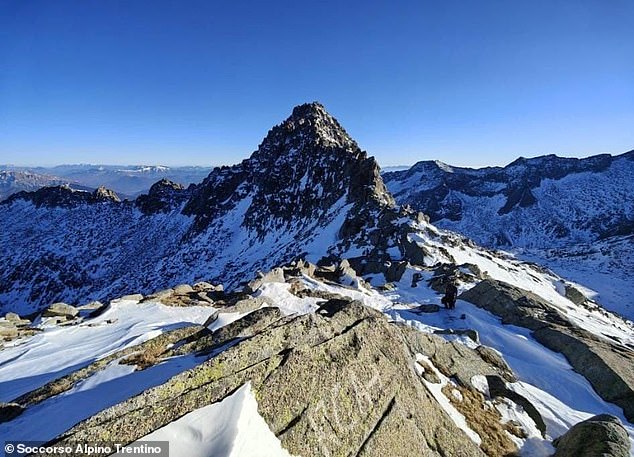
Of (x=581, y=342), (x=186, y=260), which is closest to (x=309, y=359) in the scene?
(x=581, y=342)

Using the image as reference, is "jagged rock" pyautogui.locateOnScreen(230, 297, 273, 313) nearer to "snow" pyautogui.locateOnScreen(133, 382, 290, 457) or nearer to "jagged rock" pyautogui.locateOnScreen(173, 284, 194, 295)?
"snow" pyautogui.locateOnScreen(133, 382, 290, 457)

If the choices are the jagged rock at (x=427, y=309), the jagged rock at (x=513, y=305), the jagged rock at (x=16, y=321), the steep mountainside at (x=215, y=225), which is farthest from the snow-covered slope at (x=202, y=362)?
the steep mountainside at (x=215, y=225)

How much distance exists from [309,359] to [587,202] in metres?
167

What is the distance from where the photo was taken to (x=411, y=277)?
37.2m

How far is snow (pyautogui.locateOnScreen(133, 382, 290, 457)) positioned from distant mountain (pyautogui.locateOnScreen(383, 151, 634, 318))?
91516mm

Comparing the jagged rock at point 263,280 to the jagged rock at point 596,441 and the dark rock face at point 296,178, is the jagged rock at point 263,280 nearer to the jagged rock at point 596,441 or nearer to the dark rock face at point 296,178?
the jagged rock at point 596,441

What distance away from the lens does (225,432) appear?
6270mm

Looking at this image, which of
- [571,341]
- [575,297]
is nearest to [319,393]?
[571,341]

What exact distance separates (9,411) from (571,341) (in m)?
24.8

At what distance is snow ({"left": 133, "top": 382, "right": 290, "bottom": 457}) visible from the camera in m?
5.91

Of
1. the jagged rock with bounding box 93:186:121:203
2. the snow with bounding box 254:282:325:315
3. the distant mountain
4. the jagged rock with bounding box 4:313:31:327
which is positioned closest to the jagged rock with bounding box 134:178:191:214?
the jagged rock with bounding box 93:186:121:203

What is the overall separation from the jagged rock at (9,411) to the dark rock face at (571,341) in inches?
865

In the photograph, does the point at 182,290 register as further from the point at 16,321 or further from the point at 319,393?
the point at 319,393

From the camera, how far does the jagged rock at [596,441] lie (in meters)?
8.86
